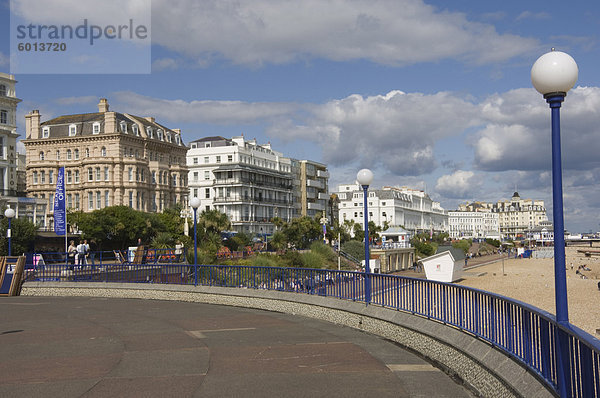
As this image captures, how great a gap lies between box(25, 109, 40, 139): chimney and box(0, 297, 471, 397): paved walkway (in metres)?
64.4

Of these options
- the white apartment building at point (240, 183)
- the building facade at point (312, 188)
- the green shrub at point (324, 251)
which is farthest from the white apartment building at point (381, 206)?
the green shrub at point (324, 251)

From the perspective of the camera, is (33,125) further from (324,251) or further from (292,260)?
(292,260)

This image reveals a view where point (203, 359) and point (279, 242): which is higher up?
point (279, 242)

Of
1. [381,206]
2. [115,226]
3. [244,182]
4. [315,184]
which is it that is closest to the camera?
[115,226]

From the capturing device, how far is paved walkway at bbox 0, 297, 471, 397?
8.20 meters

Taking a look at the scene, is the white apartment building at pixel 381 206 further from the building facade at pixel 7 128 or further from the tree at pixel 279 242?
the building facade at pixel 7 128

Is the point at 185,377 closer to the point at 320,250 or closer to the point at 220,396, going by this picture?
the point at 220,396

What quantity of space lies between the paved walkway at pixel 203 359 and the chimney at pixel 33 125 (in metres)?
64.4

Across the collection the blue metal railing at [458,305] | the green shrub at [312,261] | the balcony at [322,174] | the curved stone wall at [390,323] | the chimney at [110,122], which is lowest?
the green shrub at [312,261]

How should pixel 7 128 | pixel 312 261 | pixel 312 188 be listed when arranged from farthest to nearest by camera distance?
pixel 312 188
pixel 7 128
pixel 312 261

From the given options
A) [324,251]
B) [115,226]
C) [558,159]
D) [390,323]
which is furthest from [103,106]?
[558,159]

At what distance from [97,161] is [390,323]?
63901mm

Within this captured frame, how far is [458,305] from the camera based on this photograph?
9.66m

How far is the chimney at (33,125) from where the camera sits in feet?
244
